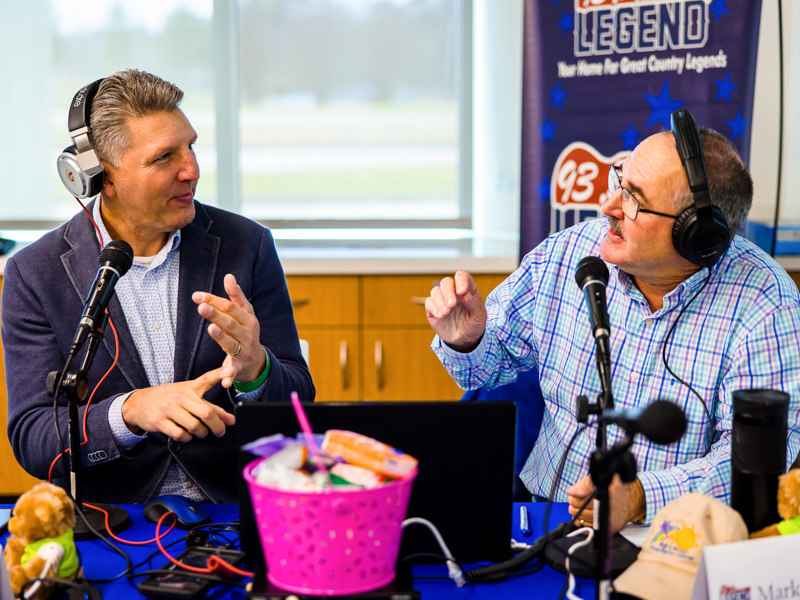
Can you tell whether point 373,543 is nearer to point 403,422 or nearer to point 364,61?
point 403,422

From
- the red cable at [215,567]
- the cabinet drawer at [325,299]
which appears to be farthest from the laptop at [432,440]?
the cabinet drawer at [325,299]

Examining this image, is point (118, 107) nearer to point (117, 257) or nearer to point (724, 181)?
point (117, 257)

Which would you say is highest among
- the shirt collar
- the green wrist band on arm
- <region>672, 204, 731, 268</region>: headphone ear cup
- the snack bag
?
<region>672, 204, 731, 268</region>: headphone ear cup

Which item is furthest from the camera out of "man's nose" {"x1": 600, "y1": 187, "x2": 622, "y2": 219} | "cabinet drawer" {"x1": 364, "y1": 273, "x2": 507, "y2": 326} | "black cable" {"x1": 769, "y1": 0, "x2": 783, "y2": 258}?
"cabinet drawer" {"x1": 364, "y1": 273, "x2": 507, "y2": 326}

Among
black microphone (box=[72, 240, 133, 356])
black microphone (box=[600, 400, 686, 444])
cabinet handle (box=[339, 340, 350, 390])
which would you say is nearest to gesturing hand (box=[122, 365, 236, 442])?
black microphone (box=[72, 240, 133, 356])

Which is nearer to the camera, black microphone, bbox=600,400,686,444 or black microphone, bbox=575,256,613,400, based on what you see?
black microphone, bbox=600,400,686,444

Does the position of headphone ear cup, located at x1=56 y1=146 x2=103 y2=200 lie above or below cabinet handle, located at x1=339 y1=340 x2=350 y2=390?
above

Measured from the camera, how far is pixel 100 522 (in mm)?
1284

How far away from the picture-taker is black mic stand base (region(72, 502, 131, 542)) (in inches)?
49.1

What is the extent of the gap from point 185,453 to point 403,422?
0.75 meters

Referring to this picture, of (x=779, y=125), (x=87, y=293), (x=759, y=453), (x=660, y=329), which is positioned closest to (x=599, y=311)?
Answer: (x=759, y=453)

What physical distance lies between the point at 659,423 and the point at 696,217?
26.6 inches

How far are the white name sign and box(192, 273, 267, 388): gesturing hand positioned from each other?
788mm

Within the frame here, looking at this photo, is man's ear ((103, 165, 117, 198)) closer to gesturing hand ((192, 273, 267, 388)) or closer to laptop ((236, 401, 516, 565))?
gesturing hand ((192, 273, 267, 388))
